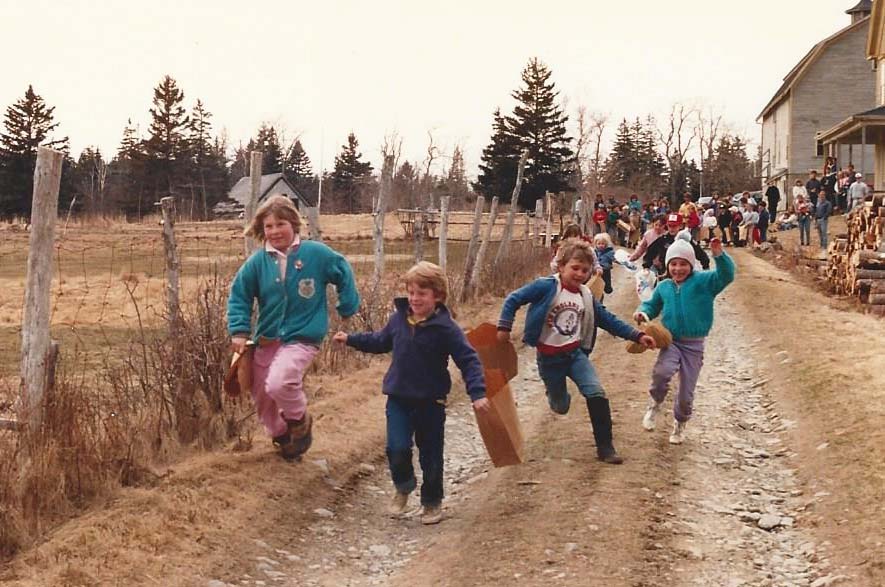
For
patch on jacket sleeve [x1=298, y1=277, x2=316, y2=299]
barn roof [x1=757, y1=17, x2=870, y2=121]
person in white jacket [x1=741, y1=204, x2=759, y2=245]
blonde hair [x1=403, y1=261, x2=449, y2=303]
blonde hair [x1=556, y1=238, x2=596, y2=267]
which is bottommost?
patch on jacket sleeve [x1=298, y1=277, x2=316, y2=299]

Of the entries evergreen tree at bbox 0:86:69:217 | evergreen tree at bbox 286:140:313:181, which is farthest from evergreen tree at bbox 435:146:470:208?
evergreen tree at bbox 0:86:69:217

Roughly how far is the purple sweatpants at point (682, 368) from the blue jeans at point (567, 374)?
779 mm

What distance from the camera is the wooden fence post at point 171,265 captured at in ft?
24.6

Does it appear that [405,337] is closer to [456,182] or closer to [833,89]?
[833,89]

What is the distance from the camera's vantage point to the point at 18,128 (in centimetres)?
6438

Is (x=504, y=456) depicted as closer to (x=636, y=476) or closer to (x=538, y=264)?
(x=636, y=476)

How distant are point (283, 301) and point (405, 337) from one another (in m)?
0.91

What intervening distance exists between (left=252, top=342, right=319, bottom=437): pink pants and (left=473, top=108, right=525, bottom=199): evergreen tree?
60.2m

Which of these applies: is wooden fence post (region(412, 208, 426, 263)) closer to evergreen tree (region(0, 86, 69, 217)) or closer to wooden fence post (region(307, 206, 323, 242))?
wooden fence post (region(307, 206, 323, 242))

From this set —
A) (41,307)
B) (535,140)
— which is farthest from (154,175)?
(41,307)

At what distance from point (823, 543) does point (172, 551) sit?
11.8 feet

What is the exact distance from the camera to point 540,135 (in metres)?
68.8

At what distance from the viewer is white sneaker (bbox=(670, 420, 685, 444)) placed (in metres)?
8.18

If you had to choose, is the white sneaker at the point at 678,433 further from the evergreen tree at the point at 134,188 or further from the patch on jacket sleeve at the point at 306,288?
the evergreen tree at the point at 134,188
